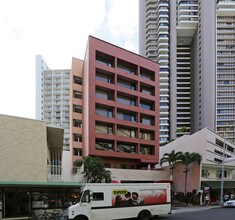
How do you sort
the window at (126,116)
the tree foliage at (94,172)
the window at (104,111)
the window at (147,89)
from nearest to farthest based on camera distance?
the tree foliage at (94,172), the window at (104,111), the window at (126,116), the window at (147,89)

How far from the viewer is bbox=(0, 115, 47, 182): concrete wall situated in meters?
21.6

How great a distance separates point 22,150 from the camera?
22.5m

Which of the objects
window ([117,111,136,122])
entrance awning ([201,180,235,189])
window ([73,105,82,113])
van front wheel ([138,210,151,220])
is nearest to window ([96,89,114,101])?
window ([117,111,136,122])

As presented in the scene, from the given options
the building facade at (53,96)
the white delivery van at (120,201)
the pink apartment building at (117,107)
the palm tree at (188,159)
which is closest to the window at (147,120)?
the pink apartment building at (117,107)

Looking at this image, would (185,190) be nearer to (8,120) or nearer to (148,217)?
(148,217)

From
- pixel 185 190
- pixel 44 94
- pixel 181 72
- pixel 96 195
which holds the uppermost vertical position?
pixel 181 72

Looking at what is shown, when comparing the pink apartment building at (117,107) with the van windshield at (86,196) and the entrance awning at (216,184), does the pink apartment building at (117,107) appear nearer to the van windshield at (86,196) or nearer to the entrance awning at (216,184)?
the entrance awning at (216,184)

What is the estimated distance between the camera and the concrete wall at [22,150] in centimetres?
2164

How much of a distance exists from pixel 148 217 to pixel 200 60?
11060 centimetres

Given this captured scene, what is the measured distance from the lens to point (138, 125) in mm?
53062

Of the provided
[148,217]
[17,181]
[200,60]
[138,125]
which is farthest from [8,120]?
[200,60]

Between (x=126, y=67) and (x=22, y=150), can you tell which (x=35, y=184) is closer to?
(x=22, y=150)

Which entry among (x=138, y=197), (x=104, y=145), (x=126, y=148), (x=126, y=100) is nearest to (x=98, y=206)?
(x=138, y=197)

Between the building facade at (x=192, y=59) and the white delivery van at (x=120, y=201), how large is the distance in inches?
3518
